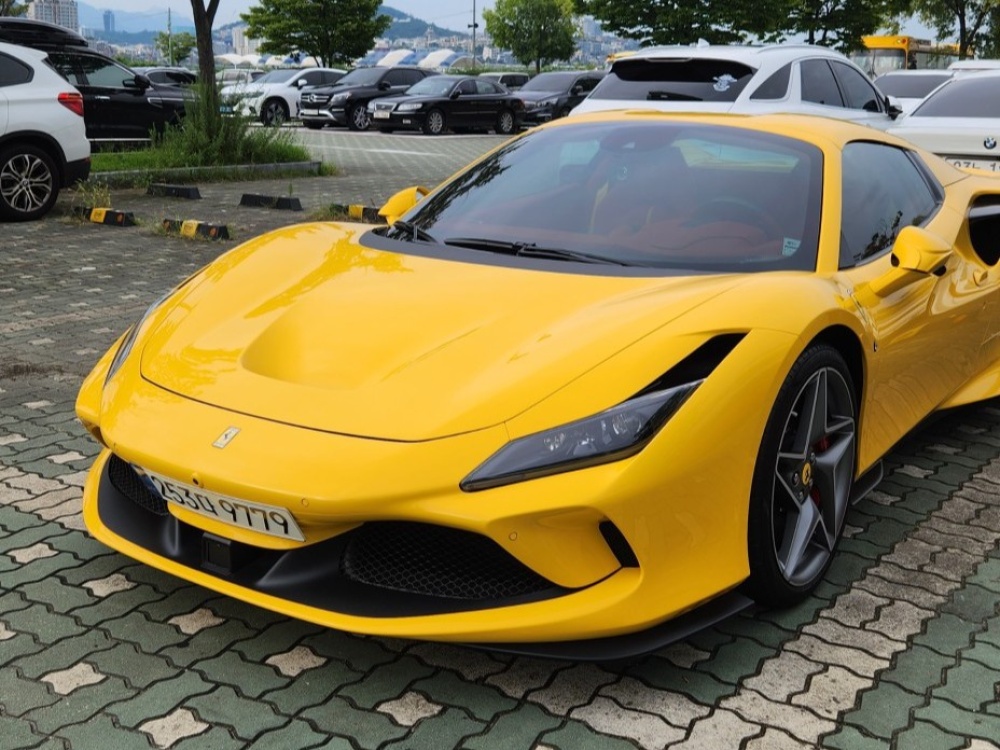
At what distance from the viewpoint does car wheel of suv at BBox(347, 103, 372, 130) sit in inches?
1005

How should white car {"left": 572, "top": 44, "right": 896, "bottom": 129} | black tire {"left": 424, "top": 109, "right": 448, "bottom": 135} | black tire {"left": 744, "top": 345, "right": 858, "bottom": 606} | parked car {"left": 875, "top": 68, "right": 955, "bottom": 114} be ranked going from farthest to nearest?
black tire {"left": 424, "top": 109, "right": 448, "bottom": 135} → parked car {"left": 875, "top": 68, "right": 955, "bottom": 114} → white car {"left": 572, "top": 44, "right": 896, "bottom": 129} → black tire {"left": 744, "top": 345, "right": 858, "bottom": 606}

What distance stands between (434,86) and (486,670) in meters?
23.3

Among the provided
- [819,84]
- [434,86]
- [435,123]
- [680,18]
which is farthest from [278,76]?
[819,84]

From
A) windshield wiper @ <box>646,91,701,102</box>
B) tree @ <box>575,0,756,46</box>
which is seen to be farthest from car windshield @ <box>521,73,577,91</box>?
windshield wiper @ <box>646,91,701,102</box>

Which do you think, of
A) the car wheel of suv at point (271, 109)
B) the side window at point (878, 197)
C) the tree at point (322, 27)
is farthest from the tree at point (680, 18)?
the tree at point (322, 27)

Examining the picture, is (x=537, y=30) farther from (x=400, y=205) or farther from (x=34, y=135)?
(x=400, y=205)

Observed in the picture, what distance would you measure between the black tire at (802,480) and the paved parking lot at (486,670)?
15cm

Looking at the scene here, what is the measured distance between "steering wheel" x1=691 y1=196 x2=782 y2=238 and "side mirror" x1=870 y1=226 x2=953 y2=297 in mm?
364

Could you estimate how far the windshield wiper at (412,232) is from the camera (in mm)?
3754

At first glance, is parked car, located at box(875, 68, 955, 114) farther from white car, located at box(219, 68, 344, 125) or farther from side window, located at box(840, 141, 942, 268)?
side window, located at box(840, 141, 942, 268)

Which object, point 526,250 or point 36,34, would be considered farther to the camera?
point 36,34

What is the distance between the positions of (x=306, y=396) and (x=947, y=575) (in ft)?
6.62

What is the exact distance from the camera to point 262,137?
583 inches

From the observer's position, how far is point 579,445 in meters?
2.48
